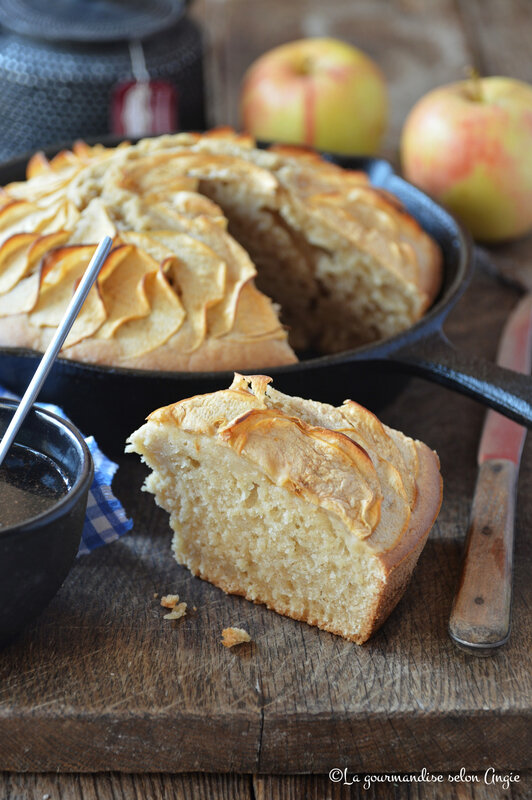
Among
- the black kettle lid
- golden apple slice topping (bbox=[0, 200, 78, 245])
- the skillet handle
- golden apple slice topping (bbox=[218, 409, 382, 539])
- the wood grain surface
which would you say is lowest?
the wood grain surface

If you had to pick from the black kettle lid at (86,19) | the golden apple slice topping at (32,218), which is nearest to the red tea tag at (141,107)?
the black kettle lid at (86,19)

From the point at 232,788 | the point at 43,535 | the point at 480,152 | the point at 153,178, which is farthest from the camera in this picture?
the point at 480,152

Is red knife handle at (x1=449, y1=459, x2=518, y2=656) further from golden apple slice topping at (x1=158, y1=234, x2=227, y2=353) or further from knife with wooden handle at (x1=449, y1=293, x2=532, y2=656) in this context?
golden apple slice topping at (x1=158, y1=234, x2=227, y2=353)

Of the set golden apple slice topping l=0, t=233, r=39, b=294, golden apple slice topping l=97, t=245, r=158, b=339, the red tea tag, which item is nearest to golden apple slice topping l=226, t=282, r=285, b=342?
golden apple slice topping l=97, t=245, r=158, b=339

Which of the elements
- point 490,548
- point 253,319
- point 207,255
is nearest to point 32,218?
point 207,255

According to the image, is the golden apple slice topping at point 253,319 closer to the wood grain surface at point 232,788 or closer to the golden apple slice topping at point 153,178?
the golden apple slice topping at point 153,178

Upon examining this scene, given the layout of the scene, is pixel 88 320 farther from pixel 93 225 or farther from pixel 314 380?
pixel 314 380
